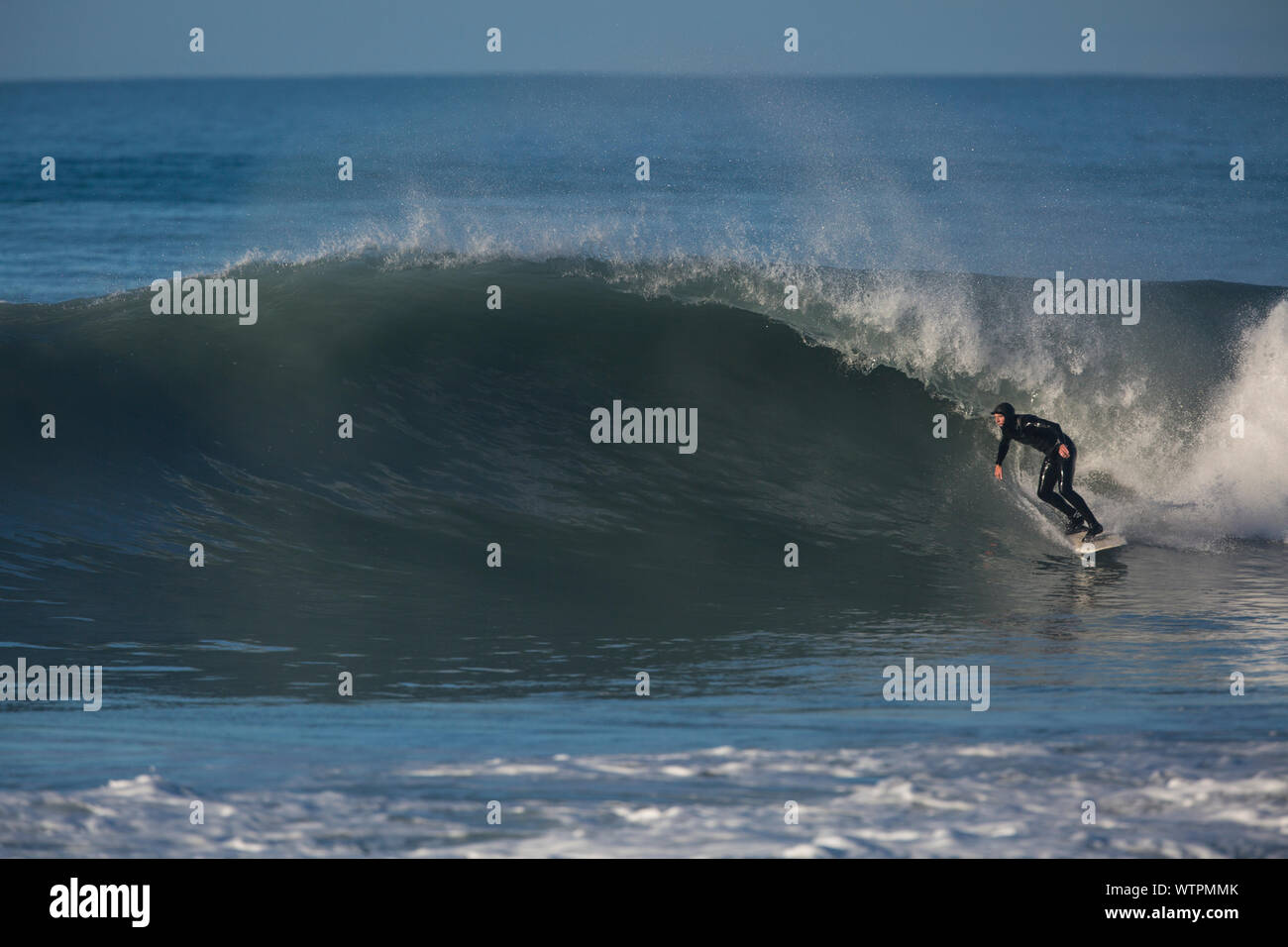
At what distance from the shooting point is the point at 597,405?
1136 cm

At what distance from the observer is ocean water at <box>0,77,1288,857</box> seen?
14.9ft

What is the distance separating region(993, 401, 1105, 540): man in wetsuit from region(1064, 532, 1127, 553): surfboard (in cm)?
4

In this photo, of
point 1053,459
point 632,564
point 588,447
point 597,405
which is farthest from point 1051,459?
point 597,405

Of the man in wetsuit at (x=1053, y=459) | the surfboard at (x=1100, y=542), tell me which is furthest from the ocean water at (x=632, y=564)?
the man in wetsuit at (x=1053, y=459)

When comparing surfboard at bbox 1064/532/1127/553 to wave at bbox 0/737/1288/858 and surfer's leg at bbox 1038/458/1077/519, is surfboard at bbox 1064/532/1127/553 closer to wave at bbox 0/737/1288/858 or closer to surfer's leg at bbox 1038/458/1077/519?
surfer's leg at bbox 1038/458/1077/519

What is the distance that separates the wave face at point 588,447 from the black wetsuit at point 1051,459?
360 mm

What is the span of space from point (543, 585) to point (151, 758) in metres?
3.51

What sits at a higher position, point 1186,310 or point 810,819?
point 1186,310

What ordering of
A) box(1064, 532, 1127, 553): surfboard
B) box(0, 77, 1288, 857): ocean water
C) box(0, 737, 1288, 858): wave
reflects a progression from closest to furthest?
box(0, 737, 1288, 858): wave → box(0, 77, 1288, 857): ocean water → box(1064, 532, 1127, 553): surfboard

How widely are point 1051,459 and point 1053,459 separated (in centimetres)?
2

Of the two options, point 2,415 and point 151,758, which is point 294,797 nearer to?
point 151,758

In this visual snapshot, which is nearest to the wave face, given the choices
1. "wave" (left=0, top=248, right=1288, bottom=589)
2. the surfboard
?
"wave" (left=0, top=248, right=1288, bottom=589)

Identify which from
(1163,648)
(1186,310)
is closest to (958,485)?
(1163,648)

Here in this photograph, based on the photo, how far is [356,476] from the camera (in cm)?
996
